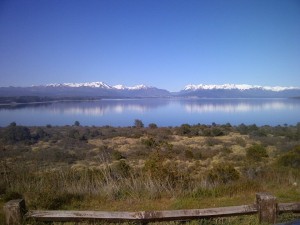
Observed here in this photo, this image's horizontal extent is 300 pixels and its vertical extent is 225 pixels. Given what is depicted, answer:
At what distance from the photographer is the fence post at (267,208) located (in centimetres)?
450

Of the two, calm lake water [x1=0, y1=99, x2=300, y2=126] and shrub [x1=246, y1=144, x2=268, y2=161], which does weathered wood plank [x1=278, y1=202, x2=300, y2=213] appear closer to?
shrub [x1=246, y1=144, x2=268, y2=161]

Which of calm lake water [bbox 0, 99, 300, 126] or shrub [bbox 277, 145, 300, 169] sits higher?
shrub [bbox 277, 145, 300, 169]

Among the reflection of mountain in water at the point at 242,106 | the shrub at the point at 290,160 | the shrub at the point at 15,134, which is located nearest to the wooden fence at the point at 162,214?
the shrub at the point at 290,160

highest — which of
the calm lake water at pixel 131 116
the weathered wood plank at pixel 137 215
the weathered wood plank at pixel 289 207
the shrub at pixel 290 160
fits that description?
the weathered wood plank at pixel 289 207

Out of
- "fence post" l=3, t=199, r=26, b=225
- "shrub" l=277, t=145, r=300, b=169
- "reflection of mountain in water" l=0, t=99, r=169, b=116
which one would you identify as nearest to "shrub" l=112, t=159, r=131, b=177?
"fence post" l=3, t=199, r=26, b=225

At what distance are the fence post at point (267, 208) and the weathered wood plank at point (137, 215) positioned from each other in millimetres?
106

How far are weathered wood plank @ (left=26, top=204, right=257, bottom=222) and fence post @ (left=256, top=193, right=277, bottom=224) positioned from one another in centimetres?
11

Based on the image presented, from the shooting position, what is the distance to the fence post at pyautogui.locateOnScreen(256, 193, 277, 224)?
177 inches

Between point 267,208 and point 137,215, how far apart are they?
76.2 inches

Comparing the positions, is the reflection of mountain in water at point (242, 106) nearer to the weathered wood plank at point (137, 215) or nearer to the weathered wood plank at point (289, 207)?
the weathered wood plank at point (289, 207)

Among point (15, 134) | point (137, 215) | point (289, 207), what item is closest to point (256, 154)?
point (289, 207)

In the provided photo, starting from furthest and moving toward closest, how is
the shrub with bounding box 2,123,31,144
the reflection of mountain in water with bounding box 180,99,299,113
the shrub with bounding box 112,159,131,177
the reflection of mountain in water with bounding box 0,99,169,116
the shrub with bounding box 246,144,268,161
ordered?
the reflection of mountain in water with bounding box 180,99,299,113 < the reflection of mountain in water with bounding box 0,99,169,116 < the shrub with bounding box 2,123,31,144 < the shrub with bounding box 246,144,268,161 < the shrub with bounding box 112,159,131,177

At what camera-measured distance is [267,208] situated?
451 cm

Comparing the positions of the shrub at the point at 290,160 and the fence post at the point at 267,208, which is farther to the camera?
the shrub at the point at 290,160
